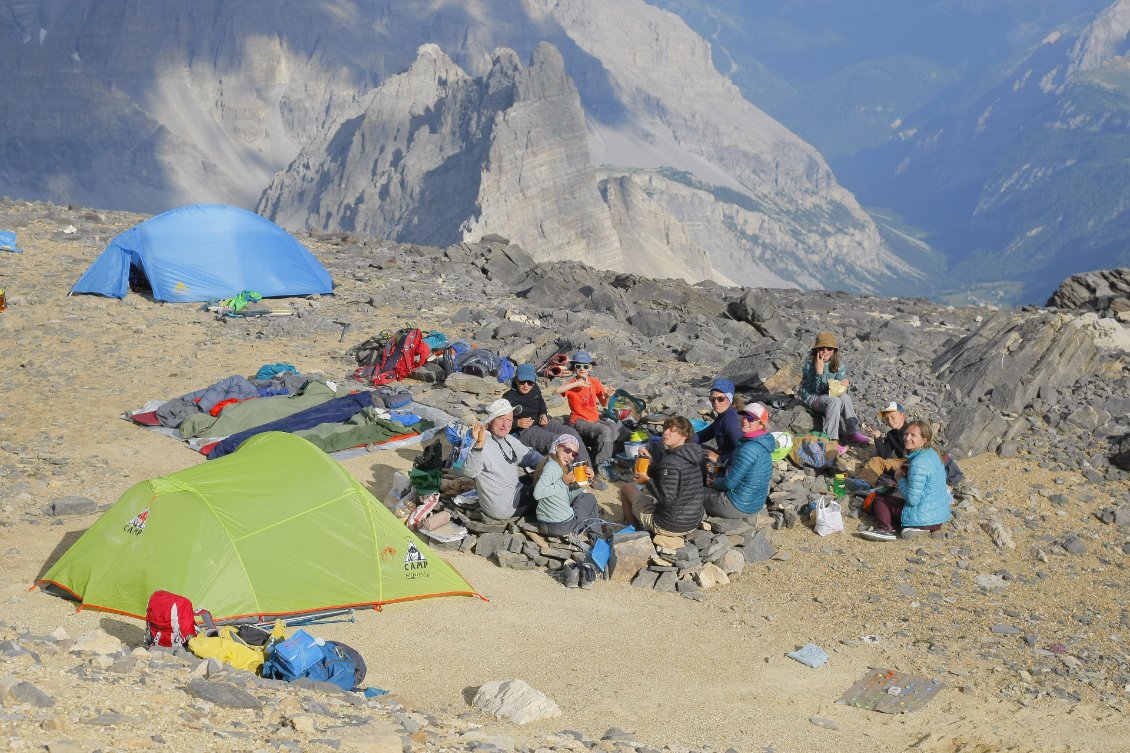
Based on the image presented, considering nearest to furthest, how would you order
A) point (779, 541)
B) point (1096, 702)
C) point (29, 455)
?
point (1096, 702) < point (779, 541) < point (29, 455)

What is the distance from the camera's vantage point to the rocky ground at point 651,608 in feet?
27.6

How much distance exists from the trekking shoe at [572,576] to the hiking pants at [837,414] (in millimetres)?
5918

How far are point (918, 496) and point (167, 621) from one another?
958cm

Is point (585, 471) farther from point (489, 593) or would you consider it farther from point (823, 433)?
point (823, 433)

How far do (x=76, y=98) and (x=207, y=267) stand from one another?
598ft

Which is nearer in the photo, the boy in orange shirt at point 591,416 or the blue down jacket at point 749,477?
the blue down jacket at point 749,477

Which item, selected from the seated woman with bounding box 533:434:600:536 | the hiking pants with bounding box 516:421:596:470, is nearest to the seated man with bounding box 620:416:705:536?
the seated woman with bounding box 533:434:600:536

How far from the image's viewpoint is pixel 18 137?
580 feet

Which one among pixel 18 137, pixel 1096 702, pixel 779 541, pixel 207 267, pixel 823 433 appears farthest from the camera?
pixel 18 137

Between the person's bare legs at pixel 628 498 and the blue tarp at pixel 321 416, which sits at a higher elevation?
the person's bare legs at pixel 628 498

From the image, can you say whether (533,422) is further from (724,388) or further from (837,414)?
(837,414)

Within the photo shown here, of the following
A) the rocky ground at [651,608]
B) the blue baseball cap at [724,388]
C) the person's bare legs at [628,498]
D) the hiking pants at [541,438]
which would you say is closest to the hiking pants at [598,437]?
the hiking pants at [541,438]

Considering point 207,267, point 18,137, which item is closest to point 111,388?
point 207,267

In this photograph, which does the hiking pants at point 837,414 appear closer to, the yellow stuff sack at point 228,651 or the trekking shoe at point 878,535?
the trekking shoe at point 878,535
